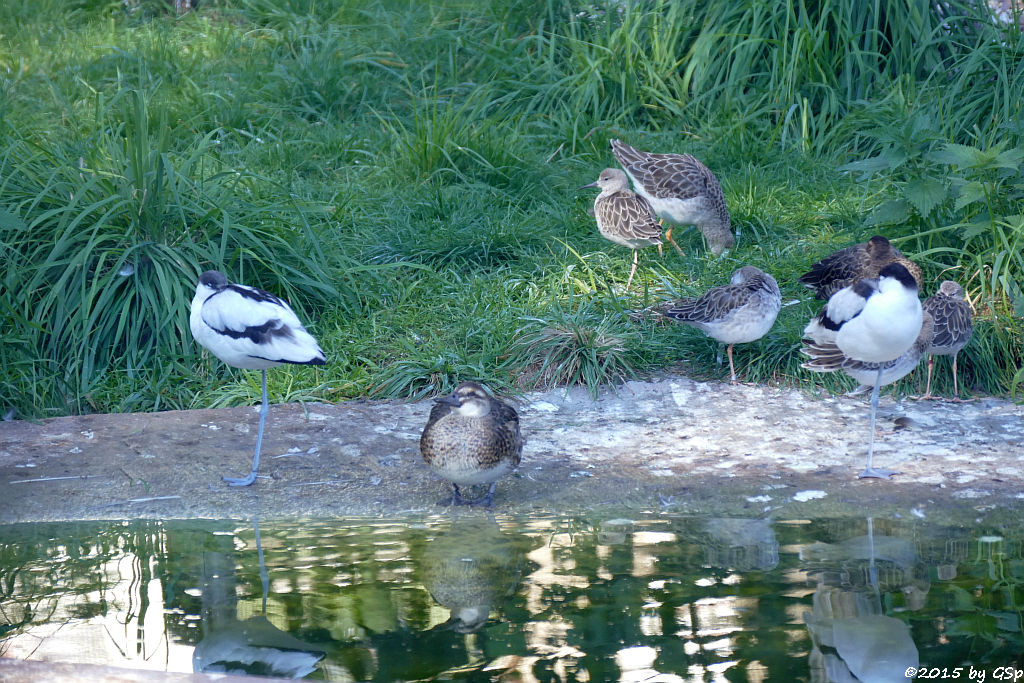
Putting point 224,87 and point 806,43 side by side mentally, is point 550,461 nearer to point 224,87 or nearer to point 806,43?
point 806,43

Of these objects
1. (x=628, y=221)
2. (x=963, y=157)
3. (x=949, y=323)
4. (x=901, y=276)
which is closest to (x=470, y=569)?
(x=901, y=276)

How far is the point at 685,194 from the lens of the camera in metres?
7.72

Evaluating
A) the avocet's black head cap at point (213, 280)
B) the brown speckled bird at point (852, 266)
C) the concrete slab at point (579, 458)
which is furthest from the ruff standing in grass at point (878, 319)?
the avocet's black head cap at point (213, 280)

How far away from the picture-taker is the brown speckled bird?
6551 millimetres

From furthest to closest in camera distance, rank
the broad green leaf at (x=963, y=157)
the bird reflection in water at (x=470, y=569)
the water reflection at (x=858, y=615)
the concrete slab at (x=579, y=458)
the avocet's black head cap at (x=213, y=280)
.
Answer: the broad green leaf at (x=963, y=157) < the avocet's black head cap at (x=213, y=280) < the concrete slab at (x=579, y=458) < the bird reflection in water at (x=470, y=569) < the water reflection at (x=858, y=615)

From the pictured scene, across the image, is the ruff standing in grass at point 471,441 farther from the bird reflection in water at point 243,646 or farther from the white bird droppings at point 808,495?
the white bird droppings at point 808,495

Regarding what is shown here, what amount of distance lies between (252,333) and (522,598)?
195 cm

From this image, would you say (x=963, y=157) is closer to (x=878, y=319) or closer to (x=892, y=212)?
(x=892, y=212)

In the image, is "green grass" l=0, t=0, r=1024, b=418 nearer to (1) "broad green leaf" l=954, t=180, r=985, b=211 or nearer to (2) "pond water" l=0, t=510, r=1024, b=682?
(1) "broad green leaf" l=954, t=180, r=985, b=211

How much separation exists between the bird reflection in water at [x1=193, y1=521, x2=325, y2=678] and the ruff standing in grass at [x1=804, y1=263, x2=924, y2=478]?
106 inches

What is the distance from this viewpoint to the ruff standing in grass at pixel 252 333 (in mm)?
5203

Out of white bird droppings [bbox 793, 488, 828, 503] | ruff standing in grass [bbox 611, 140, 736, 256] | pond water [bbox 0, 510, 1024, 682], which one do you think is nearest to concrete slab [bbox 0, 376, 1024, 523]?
white bird droppings [bbox 793, 488, 828, 503]

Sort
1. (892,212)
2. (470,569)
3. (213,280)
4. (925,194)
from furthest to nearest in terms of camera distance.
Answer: (892,212) < (925,194) < (213,280) < (470,569)

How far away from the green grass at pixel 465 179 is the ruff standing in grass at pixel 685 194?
232 mm
